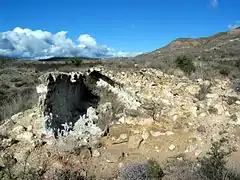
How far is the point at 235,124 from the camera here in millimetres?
11562

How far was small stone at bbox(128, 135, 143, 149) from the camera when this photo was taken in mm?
11258

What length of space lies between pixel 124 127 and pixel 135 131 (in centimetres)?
40

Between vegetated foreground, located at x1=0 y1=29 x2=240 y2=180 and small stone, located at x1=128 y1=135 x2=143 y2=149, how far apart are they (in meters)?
0.03

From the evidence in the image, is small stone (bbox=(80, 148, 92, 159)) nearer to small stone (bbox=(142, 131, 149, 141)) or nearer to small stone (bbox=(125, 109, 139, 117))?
small stone (bbox=(142, 131, 149, 141))

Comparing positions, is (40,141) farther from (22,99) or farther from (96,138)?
(22,99)

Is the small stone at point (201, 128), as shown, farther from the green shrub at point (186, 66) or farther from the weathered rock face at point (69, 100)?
the green shrub at point (186, 66)

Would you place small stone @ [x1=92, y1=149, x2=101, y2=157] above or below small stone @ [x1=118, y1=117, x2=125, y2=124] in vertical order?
below

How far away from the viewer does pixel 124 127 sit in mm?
11992

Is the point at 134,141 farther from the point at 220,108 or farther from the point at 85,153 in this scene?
the point at 220,108

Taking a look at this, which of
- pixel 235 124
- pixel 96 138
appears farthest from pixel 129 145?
pixel 235 124

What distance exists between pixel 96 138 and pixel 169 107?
97.7 inches

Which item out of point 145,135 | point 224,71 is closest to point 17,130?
point 145,135

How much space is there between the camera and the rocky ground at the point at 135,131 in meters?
10.4

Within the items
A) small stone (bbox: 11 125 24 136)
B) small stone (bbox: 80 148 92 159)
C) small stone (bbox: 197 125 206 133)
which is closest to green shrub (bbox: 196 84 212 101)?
small stone (bbox: 197 125 206 133)
